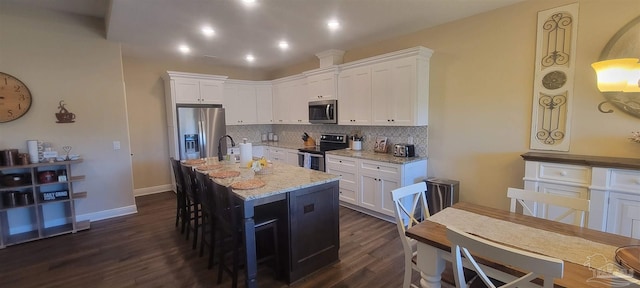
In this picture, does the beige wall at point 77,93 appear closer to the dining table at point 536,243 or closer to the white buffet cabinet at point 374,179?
the white buffet cabinet at point 374,179

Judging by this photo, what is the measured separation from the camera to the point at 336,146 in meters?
5.14

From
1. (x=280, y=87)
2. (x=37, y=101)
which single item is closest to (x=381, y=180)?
(x=280, y=87)

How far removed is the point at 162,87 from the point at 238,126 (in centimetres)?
172

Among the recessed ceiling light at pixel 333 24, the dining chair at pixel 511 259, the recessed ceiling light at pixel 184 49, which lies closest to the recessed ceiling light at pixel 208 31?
the recessed ceiling light at pixel 184 49

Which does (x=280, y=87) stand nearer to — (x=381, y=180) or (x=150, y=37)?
(x=150, y=37)

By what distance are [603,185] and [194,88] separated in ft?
19.1

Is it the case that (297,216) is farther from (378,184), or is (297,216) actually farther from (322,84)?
(322,84)

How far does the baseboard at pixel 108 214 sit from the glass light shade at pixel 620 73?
215 inches

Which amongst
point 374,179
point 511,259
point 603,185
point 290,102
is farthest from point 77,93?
point 603,185

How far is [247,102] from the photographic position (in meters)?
6.22

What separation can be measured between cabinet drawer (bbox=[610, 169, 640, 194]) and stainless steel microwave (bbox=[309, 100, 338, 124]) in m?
3.41

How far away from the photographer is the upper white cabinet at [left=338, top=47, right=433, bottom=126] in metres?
3.74

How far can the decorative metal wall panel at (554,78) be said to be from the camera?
2764 millimetres

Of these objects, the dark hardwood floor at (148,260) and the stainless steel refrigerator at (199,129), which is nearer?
the dark hardwood floor at (148,260)
